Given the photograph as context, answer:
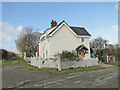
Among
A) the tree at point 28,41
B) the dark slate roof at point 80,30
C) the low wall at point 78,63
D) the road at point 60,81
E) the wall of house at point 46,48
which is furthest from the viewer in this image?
the tree at point 28,41

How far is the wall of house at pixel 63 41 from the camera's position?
23.3 m

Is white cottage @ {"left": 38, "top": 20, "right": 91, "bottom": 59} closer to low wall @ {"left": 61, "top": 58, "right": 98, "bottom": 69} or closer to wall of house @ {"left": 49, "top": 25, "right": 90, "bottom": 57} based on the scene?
wall of house @ {"left": 49, "top": 25, "right": 90, "bottom": 57}

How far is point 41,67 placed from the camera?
56.0 feet

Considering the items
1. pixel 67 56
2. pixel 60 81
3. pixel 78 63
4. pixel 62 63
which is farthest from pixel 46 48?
pixel 60 81

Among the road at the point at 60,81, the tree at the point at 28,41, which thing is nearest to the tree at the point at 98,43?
the tree at the point at 28,41

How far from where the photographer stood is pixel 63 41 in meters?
24.2

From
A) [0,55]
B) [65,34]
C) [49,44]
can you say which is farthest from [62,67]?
[0,55]

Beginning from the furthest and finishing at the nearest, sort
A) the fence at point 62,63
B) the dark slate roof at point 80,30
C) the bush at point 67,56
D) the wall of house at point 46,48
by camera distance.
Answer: the dark slate roof at point 80,30, the wall of house at point 46,48, the bush at point 67,56, the fence at point 62,63

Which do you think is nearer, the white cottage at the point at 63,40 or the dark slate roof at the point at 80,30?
the white cottage at the point at 63,40

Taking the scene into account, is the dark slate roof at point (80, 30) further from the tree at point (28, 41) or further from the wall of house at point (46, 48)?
the tree at point (28, 41)

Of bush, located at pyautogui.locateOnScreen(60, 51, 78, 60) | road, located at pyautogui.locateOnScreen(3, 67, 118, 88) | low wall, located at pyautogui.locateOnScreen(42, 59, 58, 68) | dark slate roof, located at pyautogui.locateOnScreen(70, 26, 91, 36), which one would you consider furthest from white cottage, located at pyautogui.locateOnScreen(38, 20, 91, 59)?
road, located at pyautogui.locateOnScreen(3, 67, 118, 88)

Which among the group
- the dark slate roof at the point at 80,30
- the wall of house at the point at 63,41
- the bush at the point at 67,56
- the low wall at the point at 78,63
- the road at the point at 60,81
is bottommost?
the road at the point at 60,81

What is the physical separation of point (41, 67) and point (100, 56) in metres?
16.0

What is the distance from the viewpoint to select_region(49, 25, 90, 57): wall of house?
76.5ft
